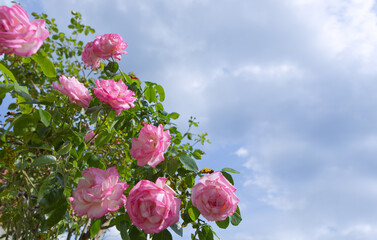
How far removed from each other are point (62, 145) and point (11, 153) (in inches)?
12.1

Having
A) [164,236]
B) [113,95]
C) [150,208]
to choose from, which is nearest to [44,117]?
[113,95]

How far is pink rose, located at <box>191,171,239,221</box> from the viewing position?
1.12 meters

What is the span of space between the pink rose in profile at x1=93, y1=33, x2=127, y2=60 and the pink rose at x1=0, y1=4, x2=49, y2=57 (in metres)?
0.83

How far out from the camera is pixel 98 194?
3.66ft

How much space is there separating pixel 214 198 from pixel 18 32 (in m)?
0.80

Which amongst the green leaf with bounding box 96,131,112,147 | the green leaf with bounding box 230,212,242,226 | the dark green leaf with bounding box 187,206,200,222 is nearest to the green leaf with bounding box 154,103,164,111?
the green leaf with bounding box 96,131,112,147

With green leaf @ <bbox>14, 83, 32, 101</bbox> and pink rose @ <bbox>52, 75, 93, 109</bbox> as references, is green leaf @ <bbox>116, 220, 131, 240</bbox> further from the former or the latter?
green leaf @ <bbox>14, 83, 32, 101</bbox>

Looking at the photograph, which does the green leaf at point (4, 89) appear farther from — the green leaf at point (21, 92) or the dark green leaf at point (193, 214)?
the dark green leaf at point (193, 214)

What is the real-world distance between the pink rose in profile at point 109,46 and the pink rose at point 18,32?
2.73ft

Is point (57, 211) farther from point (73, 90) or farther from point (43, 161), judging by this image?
point (73, 90)

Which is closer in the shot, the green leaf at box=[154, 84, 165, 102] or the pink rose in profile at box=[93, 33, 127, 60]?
the green leaf at box=[154, 84, 165, 102]

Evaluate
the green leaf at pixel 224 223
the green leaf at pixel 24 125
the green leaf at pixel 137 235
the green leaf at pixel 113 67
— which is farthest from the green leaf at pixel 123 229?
the green leaf at pixel 113 67

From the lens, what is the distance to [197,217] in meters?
1.34

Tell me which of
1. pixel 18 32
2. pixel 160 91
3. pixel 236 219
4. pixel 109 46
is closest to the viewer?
pixel 18 32
